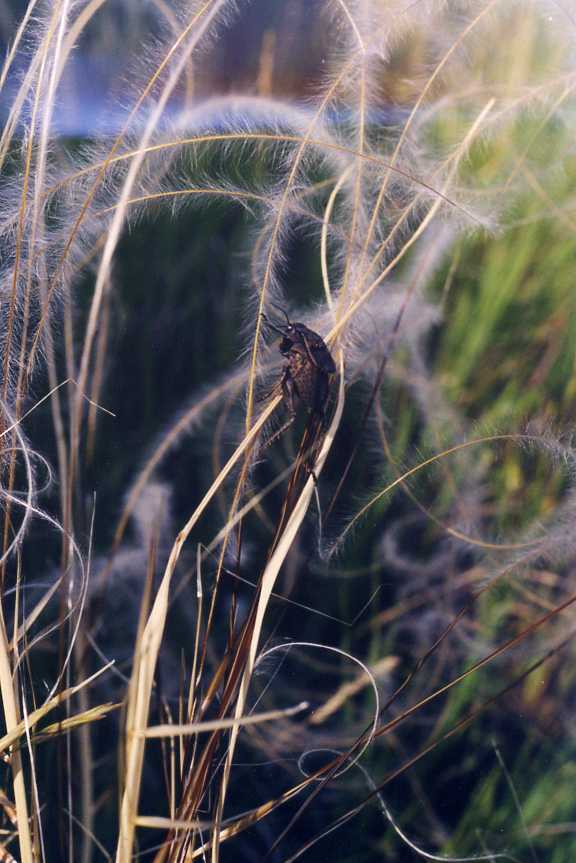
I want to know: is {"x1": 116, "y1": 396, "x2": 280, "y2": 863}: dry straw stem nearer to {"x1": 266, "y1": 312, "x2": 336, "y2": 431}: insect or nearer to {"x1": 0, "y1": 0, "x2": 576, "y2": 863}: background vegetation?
{"x1": 0, "y1": 0, "x2": 576, "y2": 863}: background vegetation

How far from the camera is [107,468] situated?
24.1 inches

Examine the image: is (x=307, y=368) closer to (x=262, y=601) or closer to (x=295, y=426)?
(x=295, y=426)

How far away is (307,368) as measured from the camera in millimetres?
545

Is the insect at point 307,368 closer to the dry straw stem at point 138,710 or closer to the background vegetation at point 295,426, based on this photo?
the background vegetation at point 295,426

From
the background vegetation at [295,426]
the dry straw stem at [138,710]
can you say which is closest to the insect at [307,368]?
the background vegetation at [295,426]

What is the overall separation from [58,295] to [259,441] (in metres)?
0.19

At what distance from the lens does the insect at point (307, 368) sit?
542mm

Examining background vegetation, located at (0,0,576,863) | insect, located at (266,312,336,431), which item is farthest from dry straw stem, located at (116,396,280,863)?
insect, located at (266,312,336,431)

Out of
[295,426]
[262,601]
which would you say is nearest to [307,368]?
[295,426]

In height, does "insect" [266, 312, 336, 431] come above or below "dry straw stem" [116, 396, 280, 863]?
above

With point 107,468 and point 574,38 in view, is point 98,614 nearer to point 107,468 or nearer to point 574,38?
point 107,468

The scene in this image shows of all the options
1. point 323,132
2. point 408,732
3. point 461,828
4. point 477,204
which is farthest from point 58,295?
point 461,828

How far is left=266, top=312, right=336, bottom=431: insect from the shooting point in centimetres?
54

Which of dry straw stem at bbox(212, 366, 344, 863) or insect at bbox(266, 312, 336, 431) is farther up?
insect at bbox(266, 312, 336, 431)
